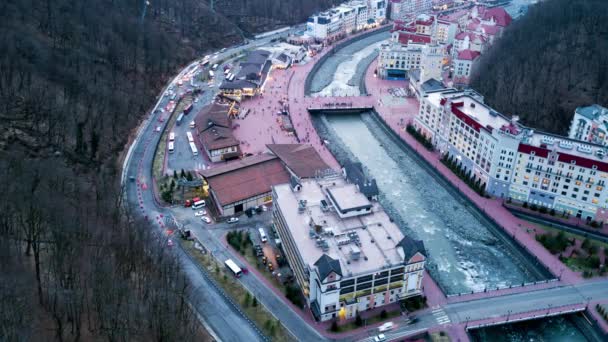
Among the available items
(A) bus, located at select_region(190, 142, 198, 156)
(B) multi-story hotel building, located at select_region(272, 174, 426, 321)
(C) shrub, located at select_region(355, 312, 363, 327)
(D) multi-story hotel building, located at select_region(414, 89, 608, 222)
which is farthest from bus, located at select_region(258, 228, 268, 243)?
(D) multi-story hotel building, located at select_region(414, 89, 608, 222)

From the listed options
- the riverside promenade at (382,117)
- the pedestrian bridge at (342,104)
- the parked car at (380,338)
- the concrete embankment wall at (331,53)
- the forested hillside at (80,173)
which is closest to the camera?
the forested hillside at (80,173)

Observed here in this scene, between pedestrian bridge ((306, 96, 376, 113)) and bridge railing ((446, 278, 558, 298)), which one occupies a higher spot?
pedestrian bridge ((306, 96, 376, 113))

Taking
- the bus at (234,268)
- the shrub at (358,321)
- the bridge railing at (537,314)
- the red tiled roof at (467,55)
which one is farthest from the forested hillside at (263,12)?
the bridge railing at (537,314)

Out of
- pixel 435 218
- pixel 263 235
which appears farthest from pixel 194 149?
pixel 435 218

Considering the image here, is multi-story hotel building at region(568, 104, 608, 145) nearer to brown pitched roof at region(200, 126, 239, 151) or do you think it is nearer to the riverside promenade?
the riverside promenade

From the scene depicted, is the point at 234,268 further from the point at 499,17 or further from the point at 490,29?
the point at 499,17

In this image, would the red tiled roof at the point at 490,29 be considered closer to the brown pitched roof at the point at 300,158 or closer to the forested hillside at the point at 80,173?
the forested hillside at the point at 80,173
